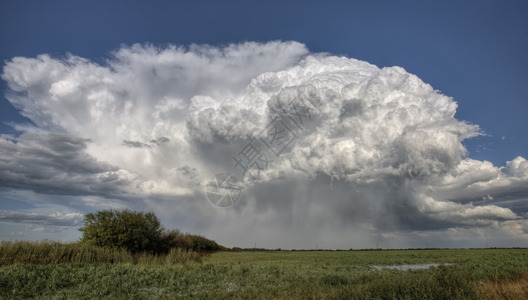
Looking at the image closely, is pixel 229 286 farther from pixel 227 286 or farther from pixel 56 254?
pixel 56 254

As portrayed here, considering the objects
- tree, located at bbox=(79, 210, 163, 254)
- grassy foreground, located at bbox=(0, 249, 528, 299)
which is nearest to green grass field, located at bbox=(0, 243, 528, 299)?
grassy foreground, located at bbox=(0, 249, 528, 299)

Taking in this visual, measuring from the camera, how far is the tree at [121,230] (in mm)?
37719

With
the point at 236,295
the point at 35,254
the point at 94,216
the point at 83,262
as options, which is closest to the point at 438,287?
the point at 236,295

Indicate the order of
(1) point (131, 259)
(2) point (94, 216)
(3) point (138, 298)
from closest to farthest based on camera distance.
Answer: (3) point (138, 298), (1) point (131, 259), (2) point (94, 216)

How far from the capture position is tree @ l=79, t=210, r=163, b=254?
37.7m

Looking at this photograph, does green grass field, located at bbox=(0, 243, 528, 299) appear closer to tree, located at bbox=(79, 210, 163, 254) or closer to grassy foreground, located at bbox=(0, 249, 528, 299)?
grassy foreground, located at bbox=(0, 249, 528, 299)

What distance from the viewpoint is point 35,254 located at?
27672mm

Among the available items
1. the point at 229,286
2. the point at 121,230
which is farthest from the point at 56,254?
the point at 229,286

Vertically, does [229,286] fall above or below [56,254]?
below

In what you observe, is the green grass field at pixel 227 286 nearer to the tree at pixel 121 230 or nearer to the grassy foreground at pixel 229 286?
the grassy foreground at pixel 229 286

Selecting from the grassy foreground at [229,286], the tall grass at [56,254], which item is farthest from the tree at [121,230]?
the grassy foreground at [229,286]

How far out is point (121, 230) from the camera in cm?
3962

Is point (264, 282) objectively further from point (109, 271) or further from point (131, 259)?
point (131, 259)

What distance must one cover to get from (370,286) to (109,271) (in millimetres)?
16387
